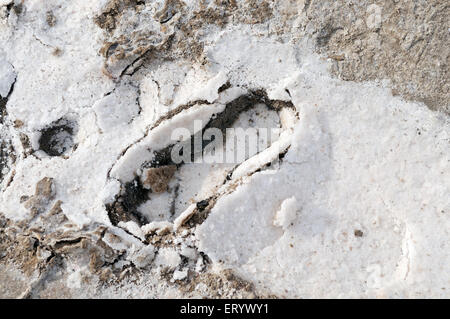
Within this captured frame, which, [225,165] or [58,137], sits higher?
[58,137]

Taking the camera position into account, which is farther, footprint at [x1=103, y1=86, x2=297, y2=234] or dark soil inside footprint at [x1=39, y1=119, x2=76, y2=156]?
dark soil inside footprint at [x1=39, y1=119, x2=76, y2=156]

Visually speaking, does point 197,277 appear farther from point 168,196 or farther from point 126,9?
point 126,9

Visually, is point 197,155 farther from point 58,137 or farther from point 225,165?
point 58,137

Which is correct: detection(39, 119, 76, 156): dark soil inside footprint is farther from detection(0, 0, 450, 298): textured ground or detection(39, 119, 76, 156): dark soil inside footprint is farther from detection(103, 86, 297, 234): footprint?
detection(103, 86, 297, 234): footprint

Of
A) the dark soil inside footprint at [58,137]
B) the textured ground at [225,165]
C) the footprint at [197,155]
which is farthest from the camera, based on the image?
the dark soil inside footprint at [58,137]

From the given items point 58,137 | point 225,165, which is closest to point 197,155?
point 225,165

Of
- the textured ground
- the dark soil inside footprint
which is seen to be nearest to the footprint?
the textured ground

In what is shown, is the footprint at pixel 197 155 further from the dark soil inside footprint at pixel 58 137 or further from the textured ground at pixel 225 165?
the dark soil inside footprint at pixel 58 137

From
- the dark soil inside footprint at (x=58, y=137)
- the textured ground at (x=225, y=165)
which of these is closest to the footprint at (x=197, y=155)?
the textured ground at (x=225, y=165)
